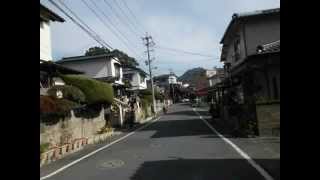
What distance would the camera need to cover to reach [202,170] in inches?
512

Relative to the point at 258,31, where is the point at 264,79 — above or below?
below

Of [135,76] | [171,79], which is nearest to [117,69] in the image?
[135,76]

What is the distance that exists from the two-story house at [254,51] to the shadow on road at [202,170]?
556 inches

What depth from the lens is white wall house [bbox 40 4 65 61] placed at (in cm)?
2981

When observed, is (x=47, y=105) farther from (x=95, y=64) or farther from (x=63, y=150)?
(x=95, y=64)

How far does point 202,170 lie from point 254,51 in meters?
21.5

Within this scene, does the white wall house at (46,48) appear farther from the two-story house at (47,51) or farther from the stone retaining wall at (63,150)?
the stone retaining wall at (63,150)

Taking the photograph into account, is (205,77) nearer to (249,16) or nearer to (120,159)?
(249,16)

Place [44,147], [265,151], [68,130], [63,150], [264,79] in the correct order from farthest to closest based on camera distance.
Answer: [264,79], [68,130], [63,150], [44,147], [265,151]

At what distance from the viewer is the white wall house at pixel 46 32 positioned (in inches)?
1174

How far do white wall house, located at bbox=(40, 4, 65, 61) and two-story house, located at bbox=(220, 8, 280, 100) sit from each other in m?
12.2
